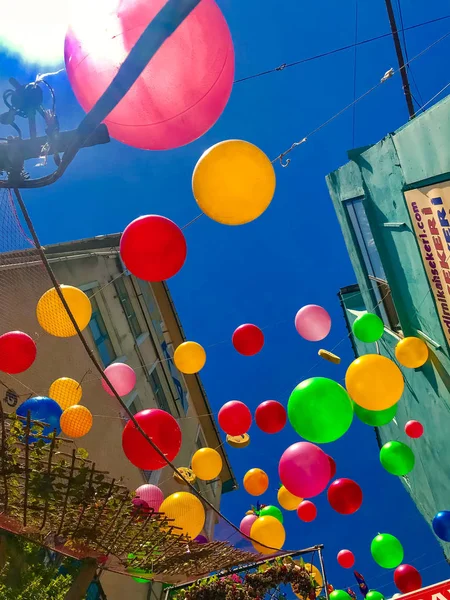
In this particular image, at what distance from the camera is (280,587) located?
583 centimetres

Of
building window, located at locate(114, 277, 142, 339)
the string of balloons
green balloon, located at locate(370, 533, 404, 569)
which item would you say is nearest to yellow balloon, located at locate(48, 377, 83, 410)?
the string of balloons

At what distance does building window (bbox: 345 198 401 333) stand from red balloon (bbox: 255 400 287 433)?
3.19 meters

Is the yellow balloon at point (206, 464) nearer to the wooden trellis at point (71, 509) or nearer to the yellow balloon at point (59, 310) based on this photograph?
the wooden trellis at point (71, 509)

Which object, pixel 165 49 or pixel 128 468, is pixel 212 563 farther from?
pixel 165 49

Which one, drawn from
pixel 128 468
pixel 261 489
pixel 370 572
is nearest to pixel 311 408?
pixel 261 489

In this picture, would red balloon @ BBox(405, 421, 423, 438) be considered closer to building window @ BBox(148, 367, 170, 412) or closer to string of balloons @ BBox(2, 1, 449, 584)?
string of balloons @ BBox(2, 1, 449, 584)

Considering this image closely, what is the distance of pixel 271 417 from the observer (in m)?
7.78

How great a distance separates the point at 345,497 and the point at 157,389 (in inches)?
348

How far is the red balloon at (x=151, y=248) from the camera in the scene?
495 centimetres

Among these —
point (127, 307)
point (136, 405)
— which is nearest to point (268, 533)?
point (136, 405)

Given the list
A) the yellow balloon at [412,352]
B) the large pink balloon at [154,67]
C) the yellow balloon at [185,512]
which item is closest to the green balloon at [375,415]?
the yellow balloon at [412,352]

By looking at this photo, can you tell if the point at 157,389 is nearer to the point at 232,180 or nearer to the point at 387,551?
the point at 387,551

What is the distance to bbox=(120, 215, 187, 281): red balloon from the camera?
4949 millimetres

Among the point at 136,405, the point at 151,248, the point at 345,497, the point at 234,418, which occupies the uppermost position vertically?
the point at 151,248
